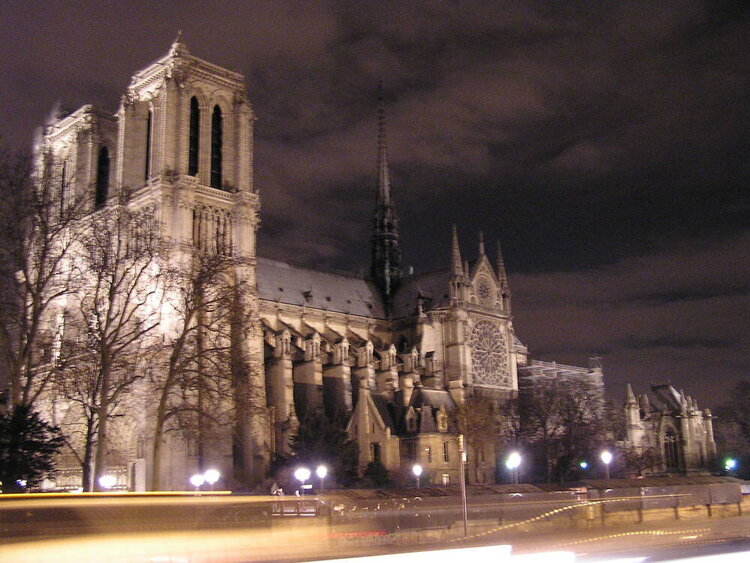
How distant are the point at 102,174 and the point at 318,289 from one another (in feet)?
76.0

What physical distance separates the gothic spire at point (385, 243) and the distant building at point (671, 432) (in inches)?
1286

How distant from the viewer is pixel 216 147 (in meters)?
64.8

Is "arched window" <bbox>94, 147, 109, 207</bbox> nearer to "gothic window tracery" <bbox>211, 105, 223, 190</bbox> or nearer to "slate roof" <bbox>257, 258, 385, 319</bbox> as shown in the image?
"gothic window tracery" <bbox>211, 105, 223, 190</bbox>

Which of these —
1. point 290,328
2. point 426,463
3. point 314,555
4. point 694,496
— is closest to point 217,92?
point 290,328

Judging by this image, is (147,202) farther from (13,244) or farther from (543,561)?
(543,561)

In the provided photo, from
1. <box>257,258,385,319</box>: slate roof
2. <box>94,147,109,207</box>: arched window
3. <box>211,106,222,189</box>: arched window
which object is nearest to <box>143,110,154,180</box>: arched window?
<box>211,106,222,189</box>: arched window

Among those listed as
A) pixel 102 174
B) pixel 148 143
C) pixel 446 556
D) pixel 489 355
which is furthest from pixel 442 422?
pixel 446 556

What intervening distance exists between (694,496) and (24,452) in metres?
22.9

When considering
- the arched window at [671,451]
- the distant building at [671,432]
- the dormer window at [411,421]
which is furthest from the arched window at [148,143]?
the arched window at [671,451]

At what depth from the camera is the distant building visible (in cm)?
9900

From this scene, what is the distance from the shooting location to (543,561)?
8430 mm

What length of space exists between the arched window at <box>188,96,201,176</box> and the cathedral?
11 centimetres

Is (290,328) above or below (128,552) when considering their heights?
above

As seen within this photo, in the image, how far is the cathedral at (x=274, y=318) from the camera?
187 feet
